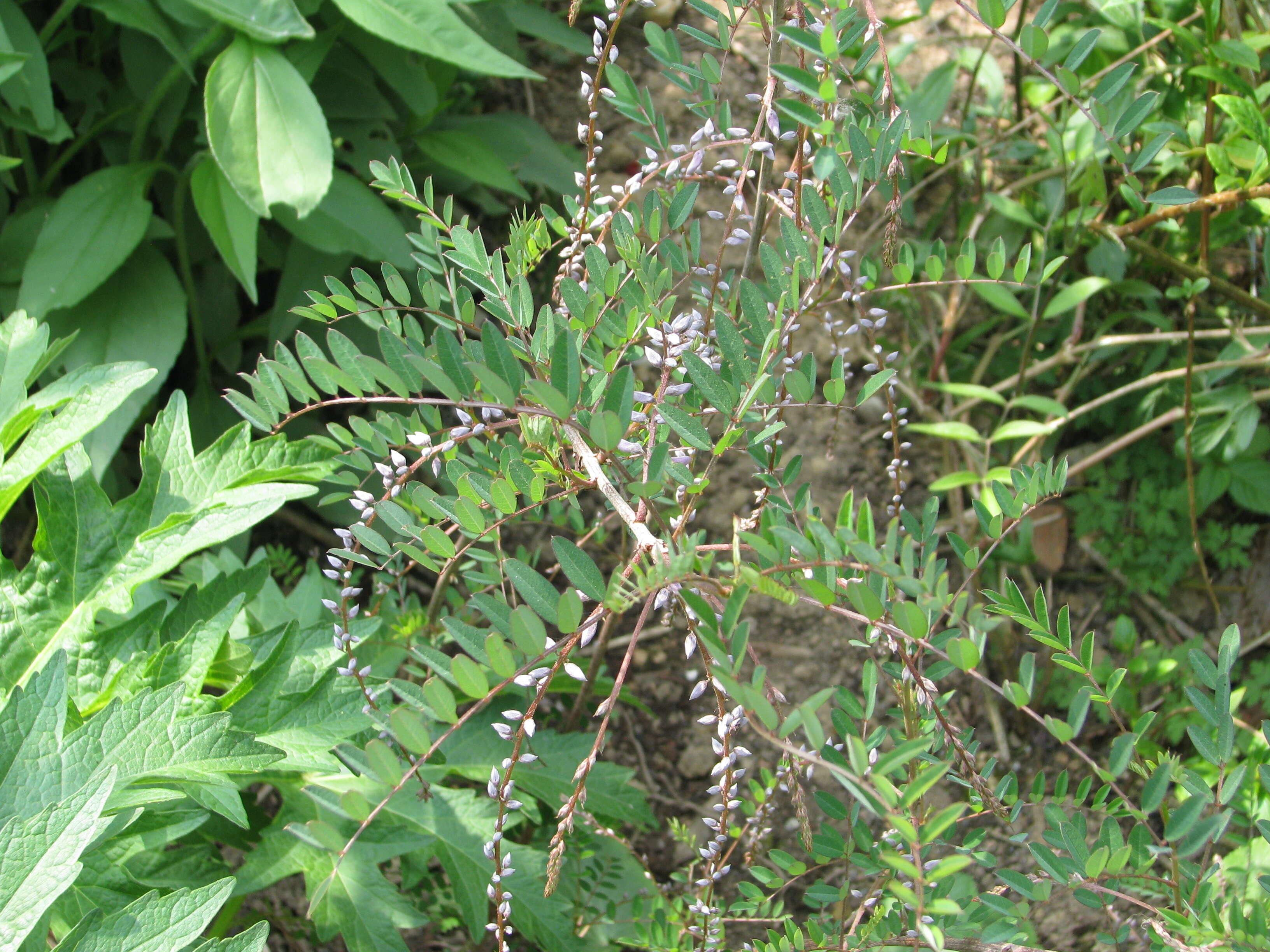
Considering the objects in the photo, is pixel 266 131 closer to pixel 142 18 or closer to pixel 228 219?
pixel 228 219

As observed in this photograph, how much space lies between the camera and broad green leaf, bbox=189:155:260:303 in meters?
1.48

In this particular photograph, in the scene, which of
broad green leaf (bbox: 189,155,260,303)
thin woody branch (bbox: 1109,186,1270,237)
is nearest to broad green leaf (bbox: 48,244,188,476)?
broad green leaf (bbox: 189,155,260,303)

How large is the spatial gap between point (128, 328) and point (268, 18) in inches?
21.0

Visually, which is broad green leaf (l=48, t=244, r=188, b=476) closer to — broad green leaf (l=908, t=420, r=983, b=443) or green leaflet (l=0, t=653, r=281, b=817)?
green leaflet (l=0, t=653, r=281, b=817)

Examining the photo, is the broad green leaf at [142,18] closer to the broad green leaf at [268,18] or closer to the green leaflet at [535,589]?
the broad green leaf at [268,18]

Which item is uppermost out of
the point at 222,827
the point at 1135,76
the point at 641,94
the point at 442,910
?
the point at 641,94

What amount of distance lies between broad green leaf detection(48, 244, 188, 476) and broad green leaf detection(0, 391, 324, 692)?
45 centimetres

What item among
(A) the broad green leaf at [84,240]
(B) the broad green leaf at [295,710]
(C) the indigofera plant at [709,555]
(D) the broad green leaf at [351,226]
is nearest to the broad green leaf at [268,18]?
(D) the broad green leaf at [351,226]

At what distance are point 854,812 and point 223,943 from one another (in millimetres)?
535

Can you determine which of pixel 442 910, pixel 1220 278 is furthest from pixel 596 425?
pixel 1220 278

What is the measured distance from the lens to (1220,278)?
1.62 m

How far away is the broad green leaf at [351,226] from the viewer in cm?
157

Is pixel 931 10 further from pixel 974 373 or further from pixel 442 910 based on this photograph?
pixel 442 910

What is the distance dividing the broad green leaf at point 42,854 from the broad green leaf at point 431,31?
1.11 meters
